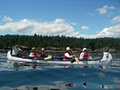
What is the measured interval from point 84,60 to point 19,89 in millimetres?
14845

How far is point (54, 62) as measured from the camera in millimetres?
28047

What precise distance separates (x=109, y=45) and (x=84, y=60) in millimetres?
149726

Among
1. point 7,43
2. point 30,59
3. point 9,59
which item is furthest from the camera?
point 7,43

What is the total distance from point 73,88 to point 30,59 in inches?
680

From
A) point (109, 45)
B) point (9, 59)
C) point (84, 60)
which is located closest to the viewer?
point (84, 60)

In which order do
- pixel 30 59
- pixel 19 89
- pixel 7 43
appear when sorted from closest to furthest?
pixel 19 89 < pixel 30 59 < pixel 7 43

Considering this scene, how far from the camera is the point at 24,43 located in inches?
5758

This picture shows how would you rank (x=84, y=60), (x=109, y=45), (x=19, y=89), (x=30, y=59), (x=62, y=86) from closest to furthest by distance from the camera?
1. (x=19, y=89)
2. (x=62, y=86)
3. (x=84, y=60)
4. (x=30, y=59)
5. (x=109, y=45)

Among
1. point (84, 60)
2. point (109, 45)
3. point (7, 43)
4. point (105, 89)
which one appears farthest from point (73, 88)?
point (109, 45)

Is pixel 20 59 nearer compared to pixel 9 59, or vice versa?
pixel 20 59

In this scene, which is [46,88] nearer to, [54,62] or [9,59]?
[54,62]

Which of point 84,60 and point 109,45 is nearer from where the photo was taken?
point 84,60

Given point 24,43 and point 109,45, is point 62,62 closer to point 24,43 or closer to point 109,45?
point 24,43

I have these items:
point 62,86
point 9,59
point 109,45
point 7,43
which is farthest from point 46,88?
point 109,45
